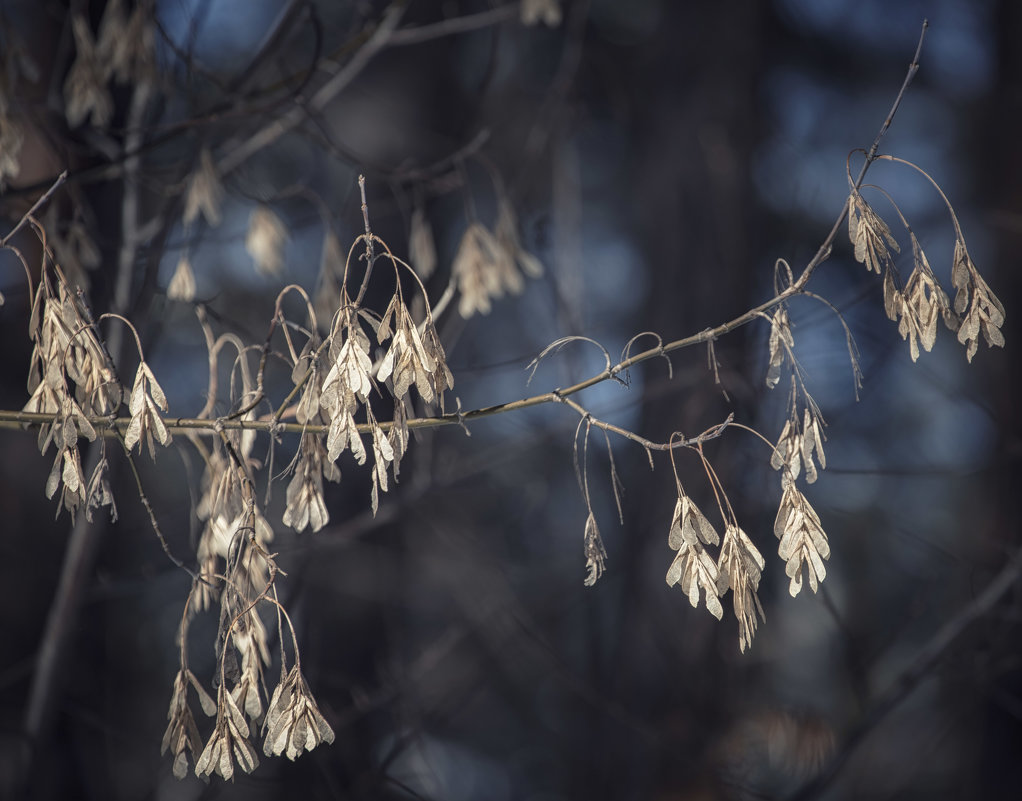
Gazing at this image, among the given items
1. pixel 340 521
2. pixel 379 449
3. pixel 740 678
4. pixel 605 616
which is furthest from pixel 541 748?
pixel 379 449

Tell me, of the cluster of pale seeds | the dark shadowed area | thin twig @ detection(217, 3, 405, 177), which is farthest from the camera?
thin twig @ detection(217, 3, 405, 177)

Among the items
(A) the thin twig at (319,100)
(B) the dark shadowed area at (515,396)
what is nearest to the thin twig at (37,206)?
(B) the dark shadowed area at (515,396)

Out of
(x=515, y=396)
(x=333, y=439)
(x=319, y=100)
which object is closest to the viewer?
(x=333, y=439)

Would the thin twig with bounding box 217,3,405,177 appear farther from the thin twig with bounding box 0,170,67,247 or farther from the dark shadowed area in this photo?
the thin twig with bounding box 0,170,67,247

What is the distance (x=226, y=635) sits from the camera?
745 millimetres

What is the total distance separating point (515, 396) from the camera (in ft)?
12.9

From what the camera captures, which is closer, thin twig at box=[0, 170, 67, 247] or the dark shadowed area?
thin twig at box=[0, 170, 67, 247]

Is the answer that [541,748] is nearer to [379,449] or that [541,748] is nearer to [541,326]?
[541,326]

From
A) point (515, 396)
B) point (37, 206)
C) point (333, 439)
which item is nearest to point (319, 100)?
point (37, 206)

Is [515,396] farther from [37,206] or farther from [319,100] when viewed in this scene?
[37,206]

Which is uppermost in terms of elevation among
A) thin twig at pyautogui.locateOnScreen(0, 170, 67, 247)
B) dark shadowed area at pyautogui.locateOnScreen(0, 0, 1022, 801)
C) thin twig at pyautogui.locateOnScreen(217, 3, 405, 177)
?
thin twig at pyautogui.locateOnScreen(0, 170, 67, 247)

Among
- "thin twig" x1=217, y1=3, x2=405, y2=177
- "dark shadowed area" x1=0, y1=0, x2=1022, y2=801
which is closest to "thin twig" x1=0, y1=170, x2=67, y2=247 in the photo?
"dark shadowed area" x1=0, y1=0, x2=1022, y2=801

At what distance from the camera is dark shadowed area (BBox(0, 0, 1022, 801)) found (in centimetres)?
130

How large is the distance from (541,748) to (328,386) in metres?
3.96
